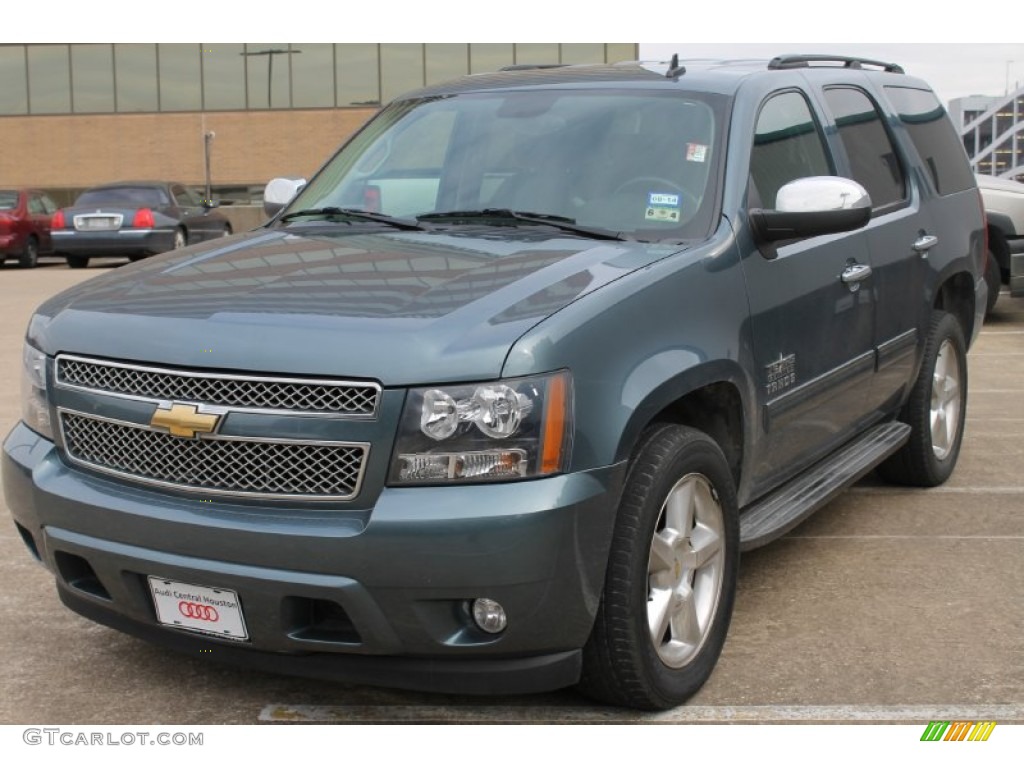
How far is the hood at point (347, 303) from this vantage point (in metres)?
3.09

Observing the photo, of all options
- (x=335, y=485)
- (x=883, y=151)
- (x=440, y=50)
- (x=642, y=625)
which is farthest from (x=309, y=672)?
(x=440, y=50)

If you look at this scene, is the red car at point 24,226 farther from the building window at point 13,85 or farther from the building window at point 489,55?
the building window at point 13,85

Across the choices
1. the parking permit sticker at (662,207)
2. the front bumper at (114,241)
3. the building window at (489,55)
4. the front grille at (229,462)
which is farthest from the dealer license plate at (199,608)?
the building window at (489,55)

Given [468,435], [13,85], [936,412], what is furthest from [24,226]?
[13,85]

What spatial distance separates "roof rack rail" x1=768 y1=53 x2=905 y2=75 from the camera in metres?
5.04

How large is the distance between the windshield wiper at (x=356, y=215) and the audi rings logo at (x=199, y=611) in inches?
61.7

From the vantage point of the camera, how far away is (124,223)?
20.8 m

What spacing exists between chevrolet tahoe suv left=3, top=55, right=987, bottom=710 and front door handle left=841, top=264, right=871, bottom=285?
1 cm

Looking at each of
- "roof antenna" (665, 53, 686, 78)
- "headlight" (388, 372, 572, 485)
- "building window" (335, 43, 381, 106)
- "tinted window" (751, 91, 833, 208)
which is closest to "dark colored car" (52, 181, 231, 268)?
"roof antenna" (665, 53, 686, 78)

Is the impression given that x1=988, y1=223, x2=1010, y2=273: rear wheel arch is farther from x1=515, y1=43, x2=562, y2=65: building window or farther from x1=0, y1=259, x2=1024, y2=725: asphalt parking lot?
x1=515, y1=43, x2=562, y2=65: building window

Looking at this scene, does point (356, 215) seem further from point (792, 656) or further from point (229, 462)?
point (792, 656)

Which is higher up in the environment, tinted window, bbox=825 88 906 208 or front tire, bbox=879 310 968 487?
tinted window, bbox=825 88 906 208

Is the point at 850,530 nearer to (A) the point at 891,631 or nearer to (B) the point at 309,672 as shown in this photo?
(A) the point at 891,631

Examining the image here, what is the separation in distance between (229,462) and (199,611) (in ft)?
1.31
